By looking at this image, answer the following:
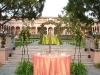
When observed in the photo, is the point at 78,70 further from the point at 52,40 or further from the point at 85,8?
Result: the point at 52,40

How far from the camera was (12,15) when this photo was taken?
79.6ft

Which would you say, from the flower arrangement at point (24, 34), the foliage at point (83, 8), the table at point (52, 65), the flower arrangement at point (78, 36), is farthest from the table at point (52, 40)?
the table at point (52, 65)

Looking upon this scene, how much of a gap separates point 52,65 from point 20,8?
635 inches

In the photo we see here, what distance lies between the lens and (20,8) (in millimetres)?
23109

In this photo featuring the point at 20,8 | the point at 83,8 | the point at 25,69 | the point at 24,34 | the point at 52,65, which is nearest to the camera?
the point at 52,65

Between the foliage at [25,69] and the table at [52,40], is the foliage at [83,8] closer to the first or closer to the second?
the table at [52,40]

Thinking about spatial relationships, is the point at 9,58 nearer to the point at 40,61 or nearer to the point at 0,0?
the point at 40,61

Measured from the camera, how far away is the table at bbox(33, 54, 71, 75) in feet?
25.4

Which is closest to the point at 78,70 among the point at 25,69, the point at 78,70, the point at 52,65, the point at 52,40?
the point at 78,70

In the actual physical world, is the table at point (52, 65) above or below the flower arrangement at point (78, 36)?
below

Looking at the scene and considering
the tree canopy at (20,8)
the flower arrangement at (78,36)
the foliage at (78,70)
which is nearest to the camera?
the foliage at (78,70)

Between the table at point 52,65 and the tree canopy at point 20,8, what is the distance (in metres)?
12.9

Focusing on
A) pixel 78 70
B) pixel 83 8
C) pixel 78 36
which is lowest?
pixel 78 70

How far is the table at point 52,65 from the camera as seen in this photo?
25.4ft
